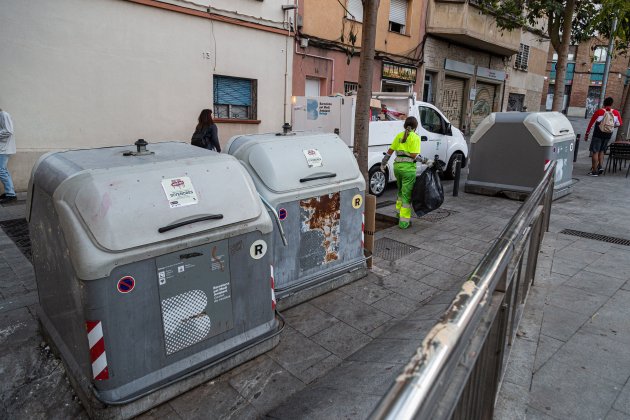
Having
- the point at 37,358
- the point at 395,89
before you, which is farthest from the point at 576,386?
the point at 395,89

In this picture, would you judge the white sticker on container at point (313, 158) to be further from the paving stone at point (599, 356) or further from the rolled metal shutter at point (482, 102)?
the rolled metal shutter at point (482, 102)

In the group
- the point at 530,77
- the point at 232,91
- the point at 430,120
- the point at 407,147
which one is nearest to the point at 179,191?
the point at 407,147

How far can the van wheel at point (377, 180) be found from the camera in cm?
878

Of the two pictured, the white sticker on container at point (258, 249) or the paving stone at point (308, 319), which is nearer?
the white sticker on container at point (258, 249)

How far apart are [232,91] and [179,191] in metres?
9.33

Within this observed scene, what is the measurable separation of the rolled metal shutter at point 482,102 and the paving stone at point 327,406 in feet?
67.1

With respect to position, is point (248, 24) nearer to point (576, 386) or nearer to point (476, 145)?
point (476, 145)

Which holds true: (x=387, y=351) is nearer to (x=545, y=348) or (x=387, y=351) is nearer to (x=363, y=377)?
(x=363, y=377)

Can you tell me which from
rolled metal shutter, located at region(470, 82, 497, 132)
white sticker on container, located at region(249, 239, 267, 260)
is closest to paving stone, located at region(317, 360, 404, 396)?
white sticker on container, located at region(249, 239, 267, 260)

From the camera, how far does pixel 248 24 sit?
11344 mm

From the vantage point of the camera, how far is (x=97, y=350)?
2541mm

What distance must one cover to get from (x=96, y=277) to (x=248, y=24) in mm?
10317

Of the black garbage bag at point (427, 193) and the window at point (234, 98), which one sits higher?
the window at point (234, 98)

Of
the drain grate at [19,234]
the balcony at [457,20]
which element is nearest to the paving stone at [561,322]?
the drain grate at [19,234]
